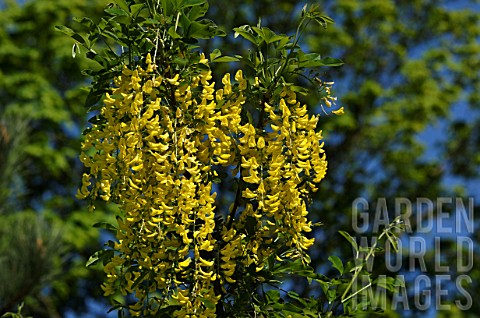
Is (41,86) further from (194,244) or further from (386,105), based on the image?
(194,244)

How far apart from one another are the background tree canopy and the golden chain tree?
341 inches

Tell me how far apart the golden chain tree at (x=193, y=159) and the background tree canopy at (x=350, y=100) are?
8649 mm

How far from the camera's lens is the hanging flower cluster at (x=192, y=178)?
191cm

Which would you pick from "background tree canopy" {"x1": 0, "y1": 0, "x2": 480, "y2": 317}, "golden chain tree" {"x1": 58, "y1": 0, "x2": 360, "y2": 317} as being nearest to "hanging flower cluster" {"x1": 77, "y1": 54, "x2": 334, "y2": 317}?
"golden chain tree" {"x1": 58, "y1": 0, "x2": 360, "y2": 317}

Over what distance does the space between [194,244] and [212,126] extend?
296 millimetres

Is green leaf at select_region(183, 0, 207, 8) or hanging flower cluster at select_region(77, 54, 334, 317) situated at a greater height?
green leaf at select_region(183, 0, 207, 8)

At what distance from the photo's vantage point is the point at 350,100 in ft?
→ 36.8

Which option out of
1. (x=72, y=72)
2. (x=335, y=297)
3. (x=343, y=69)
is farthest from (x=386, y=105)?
(x=335, y=297)

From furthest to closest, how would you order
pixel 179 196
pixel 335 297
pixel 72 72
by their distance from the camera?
pixel 72 72, pixel 335 297, pixel 179 196

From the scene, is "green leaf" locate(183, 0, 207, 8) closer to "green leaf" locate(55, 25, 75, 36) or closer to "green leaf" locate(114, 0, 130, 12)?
"green leaf" locate(114, 0, 130, 12)

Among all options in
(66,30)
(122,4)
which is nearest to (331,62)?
(122,4)

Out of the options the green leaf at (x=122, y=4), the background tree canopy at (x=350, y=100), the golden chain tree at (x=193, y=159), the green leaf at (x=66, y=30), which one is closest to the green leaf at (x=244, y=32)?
the golden chain tree at (x=193, y=159)

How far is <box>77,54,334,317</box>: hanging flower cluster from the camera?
6.27 ft

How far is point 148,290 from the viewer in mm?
1999
